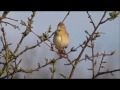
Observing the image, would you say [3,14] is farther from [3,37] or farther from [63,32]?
[63,32]

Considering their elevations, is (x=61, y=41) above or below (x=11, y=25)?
below

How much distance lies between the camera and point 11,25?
247cm
